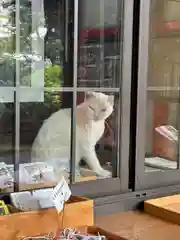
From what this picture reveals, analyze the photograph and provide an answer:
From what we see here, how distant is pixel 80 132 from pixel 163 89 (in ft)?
1.33

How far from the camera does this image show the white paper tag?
1326 millimetres

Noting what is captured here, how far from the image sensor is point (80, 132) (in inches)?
65.3

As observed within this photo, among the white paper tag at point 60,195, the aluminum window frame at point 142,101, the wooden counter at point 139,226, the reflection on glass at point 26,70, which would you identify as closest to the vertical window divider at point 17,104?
the reflection on glass at point 26,70

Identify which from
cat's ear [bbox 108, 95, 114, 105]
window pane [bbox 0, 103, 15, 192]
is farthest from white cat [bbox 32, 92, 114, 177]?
window pane [bbox 0, 103, 15, 192]

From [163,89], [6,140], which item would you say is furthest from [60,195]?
[163,89]

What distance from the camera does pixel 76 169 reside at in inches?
64.7

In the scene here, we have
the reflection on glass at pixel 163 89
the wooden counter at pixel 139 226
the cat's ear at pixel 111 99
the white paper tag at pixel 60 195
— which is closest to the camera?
the white paper tag at pixel 60 195

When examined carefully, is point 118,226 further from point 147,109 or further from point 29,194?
point 147,109

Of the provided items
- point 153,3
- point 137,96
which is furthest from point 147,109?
point 153,3

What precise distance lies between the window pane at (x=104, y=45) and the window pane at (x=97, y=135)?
0.18ft

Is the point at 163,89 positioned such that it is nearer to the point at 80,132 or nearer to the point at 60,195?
the point at 80,132

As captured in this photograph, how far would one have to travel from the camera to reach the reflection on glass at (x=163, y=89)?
1809mm

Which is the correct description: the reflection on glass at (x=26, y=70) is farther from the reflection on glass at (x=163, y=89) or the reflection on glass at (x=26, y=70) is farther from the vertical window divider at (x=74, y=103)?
the reflection on glass at (x=163, y=89)

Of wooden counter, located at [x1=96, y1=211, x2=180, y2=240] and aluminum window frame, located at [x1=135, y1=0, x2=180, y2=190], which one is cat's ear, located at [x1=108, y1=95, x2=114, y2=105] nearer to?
aluminum window frame, located at [x1=135, y1=0, x2=180, y2=190]
